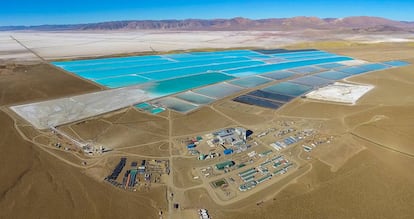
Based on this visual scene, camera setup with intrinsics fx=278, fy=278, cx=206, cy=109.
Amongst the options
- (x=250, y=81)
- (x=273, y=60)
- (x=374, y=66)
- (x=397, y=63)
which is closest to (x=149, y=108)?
(x=250, y=81)

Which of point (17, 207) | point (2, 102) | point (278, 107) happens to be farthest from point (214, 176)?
point (2, 102)

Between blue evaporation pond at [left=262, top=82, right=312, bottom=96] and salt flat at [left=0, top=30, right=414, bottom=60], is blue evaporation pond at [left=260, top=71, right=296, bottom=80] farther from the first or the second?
salt flat at [left=0, top=30, right=414, bottom=60]

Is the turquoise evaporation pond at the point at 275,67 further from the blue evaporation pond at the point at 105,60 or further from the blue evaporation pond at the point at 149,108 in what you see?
the blue evaporation pond at the point at 105,60

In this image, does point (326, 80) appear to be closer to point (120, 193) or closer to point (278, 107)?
Result: point (278, 107)

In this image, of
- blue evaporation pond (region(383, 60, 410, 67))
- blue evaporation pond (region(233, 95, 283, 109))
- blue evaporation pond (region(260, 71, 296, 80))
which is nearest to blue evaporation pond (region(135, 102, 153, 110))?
blue evaporation pond (region(233, 95, 283, 109))

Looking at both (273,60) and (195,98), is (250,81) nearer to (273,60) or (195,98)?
(195,98)
